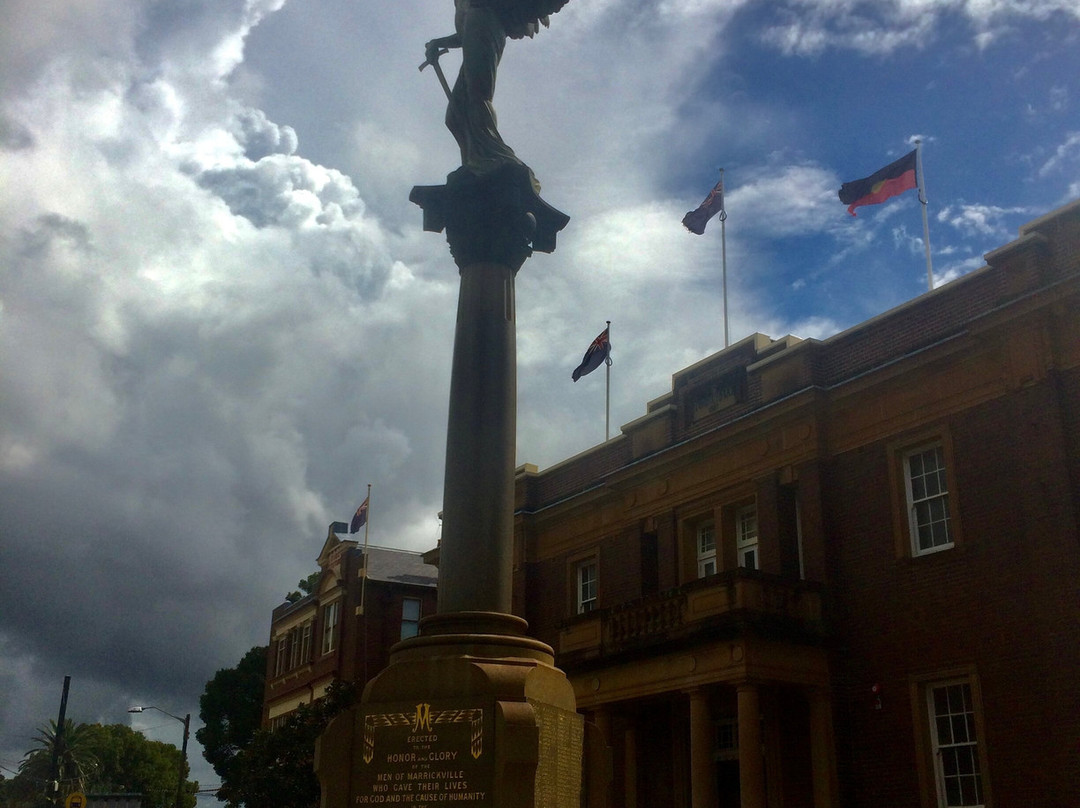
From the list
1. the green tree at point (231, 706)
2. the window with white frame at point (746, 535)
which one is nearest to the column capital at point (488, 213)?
the window with white frame at point (746, 535)

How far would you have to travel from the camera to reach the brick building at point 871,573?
1875 cm

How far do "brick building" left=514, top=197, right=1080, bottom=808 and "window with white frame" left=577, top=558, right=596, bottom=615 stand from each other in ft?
7.69

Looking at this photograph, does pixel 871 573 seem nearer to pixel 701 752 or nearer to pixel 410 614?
pixel 701 752

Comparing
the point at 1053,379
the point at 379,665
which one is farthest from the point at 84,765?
the point at 1053,379

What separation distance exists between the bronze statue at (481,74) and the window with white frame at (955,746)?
12912mm

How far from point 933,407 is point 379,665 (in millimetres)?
26362

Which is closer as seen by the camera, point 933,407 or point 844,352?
point 933,407

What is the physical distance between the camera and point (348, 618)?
4328 cm

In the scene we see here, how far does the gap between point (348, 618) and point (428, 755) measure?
35.0m

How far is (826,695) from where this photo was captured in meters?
21.6

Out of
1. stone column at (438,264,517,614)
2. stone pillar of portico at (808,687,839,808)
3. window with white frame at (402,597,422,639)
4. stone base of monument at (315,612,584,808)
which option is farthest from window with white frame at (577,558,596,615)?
stone base of monument at (315,612,584,808)

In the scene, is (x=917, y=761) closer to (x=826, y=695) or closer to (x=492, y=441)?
(x=826, y=695)

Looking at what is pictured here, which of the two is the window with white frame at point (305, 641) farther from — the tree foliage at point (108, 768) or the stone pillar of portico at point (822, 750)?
the tree foliage at point (108, 768)

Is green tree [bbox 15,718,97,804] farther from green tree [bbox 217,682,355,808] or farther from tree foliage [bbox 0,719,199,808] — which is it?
green tree [bbox 217,682,355,808]
